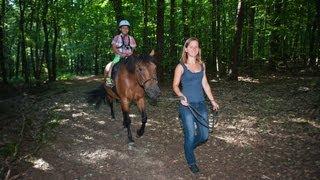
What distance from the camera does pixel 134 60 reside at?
933cm

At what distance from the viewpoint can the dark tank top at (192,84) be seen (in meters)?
7.01

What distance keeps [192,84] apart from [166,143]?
3371mm

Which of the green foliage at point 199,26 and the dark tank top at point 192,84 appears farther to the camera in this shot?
the green foliage at point 199,26

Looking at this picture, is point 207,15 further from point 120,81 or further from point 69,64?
point 69,64

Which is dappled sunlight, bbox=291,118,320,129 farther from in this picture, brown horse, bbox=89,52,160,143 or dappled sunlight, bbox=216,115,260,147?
brown horse, bbox=89,52,160,143

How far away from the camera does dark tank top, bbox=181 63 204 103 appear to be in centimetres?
701

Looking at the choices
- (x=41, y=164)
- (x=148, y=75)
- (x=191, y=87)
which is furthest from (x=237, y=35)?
(x=41, y=164)

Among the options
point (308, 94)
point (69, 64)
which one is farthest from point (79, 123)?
point (69, 64)

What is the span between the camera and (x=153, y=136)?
420 inches

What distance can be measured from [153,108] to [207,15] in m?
12.3

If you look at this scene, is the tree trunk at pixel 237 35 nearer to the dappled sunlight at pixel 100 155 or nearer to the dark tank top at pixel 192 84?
the dappled sunlight at pixel 100 155

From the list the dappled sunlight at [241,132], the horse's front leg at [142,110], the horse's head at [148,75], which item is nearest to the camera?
the horse's head at [148,75]

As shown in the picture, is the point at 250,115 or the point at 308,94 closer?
the point at 250,115

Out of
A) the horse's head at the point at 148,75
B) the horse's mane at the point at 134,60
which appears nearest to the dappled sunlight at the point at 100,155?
the horse's head at the point at 148,75
